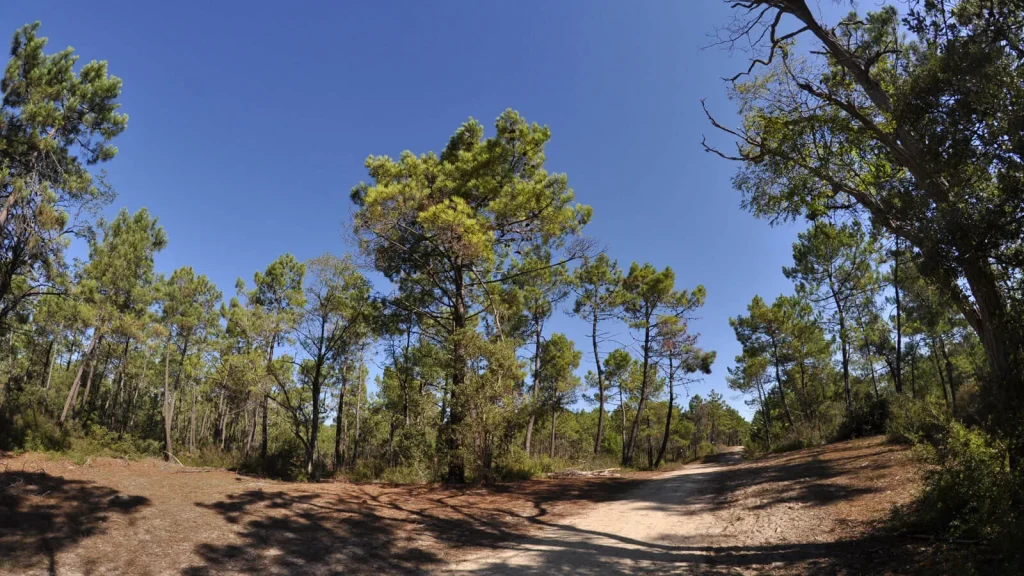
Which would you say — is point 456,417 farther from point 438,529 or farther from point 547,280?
point 547,280

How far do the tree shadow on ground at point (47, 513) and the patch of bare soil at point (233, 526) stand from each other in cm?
1

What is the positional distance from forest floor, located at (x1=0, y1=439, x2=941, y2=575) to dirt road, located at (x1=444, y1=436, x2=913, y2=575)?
3cm

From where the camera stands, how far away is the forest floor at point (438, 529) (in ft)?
15.0

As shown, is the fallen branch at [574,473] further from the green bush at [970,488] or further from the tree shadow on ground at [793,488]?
the green bush at [970,488]

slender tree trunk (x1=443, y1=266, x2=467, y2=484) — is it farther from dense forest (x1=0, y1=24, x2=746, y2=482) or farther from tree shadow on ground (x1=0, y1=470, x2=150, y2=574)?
tree shadow on ground (x1=0, y1=470, x2=150, y2=574)

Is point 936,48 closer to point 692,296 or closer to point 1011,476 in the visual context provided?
point 1011,476

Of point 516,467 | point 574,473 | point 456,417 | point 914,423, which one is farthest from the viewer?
point 574,473

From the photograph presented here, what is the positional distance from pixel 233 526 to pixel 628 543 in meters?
5.18

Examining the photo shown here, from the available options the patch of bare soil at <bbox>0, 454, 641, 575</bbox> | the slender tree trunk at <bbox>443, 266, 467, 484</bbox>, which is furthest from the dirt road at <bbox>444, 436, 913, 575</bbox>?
the slender tree trunk at <bbox>443, 266, 467, 484</bbox>

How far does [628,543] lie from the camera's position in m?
5.91

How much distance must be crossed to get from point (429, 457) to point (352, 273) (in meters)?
6.58

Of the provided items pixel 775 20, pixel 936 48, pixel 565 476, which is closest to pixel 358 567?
pixel 936 48

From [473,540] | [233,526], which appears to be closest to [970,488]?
[473,540]

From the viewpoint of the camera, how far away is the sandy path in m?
4.88
